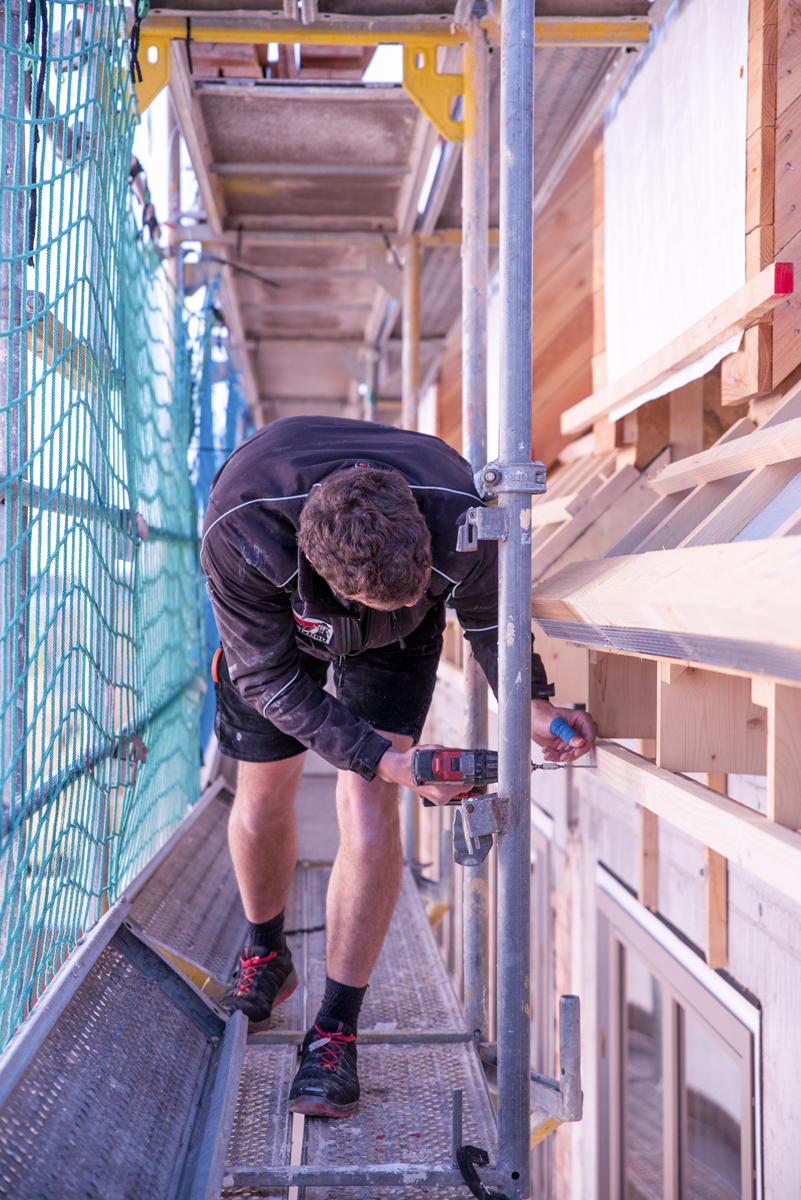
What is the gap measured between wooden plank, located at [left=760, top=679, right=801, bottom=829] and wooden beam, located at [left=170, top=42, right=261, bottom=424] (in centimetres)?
264

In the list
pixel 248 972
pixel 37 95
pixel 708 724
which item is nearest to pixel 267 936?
pixel 248 972

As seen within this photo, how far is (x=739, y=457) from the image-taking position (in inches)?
78.4

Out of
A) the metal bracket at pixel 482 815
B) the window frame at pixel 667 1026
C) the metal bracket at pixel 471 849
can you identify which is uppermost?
the metal bracket at pixel 482 815

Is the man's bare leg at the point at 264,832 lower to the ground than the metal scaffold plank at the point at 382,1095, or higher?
higher

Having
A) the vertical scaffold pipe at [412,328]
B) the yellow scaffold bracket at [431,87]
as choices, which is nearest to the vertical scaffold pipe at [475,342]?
the yellow scaffold bracket at [431,87]

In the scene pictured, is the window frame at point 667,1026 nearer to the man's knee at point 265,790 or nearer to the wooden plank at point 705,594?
the man's knee at point 265,790

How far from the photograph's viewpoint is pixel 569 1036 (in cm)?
182

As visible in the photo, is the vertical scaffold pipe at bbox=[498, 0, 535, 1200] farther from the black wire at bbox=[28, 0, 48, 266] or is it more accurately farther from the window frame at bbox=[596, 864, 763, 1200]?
the window frame at bbox=[596, 864, 763, 1200]

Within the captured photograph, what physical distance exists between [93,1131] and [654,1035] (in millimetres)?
5897

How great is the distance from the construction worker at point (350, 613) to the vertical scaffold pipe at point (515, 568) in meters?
0.17

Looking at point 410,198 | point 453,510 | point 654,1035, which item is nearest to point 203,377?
point 410,198

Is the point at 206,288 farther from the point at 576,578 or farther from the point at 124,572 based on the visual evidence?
the point at 576,578

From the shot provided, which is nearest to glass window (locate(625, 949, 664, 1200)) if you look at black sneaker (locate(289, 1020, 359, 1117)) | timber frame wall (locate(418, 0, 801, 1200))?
timber frame wall (locate(418, 0, 801, 1200))

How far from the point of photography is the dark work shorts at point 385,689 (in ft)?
7.55
